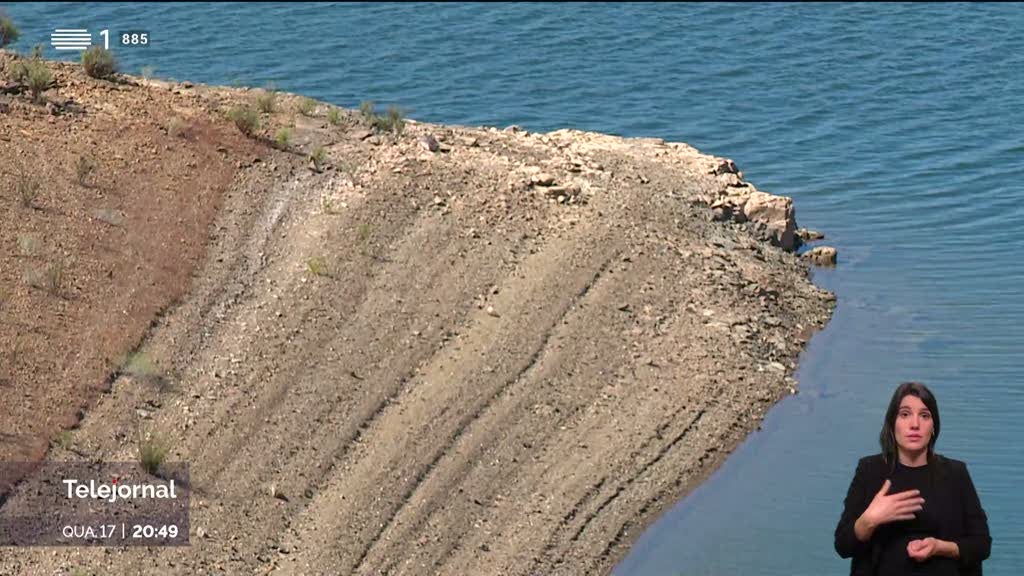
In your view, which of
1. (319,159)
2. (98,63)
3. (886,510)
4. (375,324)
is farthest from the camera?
(98,63)

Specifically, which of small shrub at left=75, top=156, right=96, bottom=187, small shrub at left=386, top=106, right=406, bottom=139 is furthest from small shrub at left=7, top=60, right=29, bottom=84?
small shrub at left=386, top=106, right=406, bottom=139

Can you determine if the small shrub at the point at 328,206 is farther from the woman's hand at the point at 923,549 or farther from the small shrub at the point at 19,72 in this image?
the woman's hand at the point at 923,549

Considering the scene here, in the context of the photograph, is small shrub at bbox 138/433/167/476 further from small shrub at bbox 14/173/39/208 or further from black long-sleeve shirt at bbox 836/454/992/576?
black long-sleeve shirt at bbox 836/454/992/576

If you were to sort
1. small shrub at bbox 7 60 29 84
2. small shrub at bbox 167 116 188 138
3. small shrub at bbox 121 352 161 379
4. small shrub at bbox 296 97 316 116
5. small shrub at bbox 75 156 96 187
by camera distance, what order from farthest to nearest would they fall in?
1. small shrub at bbox 296 97 316 116
2. small shrub at bbox 7 60 29 84
3. small shrub at bbox 167 116 188 138
4. small shrub at bbox 75 156 96 187
5. small shrub at bbox 121 352 161 379

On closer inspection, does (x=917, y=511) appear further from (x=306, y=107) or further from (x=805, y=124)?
(x=805, y=124)
